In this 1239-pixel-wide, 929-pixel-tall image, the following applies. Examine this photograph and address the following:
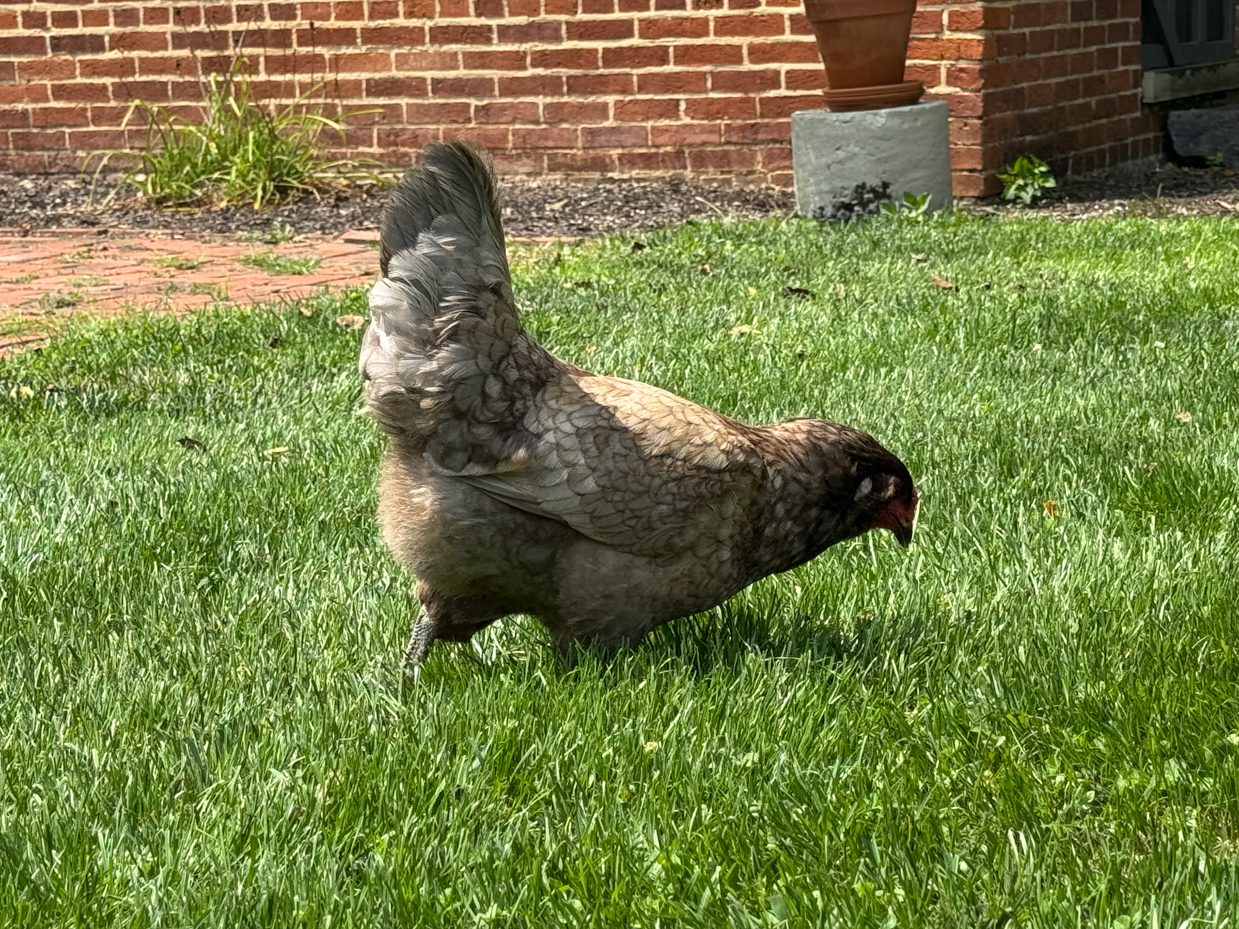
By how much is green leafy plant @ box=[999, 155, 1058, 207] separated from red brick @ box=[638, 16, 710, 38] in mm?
2204

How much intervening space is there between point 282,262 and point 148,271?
0.70 meters

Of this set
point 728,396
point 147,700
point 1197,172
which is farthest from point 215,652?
point 1197,172

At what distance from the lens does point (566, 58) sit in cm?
1079

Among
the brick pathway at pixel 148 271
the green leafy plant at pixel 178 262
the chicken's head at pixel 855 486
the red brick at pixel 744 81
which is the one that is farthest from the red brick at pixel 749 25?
the chicken's head at pixel 855 486

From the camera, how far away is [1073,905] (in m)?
2.31

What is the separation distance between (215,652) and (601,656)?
2.81ft

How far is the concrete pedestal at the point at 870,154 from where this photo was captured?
922 cm

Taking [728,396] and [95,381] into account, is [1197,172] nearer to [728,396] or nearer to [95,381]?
[728,396]

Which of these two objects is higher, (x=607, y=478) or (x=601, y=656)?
(x=607, y=478)

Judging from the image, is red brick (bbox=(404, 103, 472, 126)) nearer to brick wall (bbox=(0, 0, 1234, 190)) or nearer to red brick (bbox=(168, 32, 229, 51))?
brick wall (bbox=(0, 0, 1234, 190))

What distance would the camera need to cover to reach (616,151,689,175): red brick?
1076 cm

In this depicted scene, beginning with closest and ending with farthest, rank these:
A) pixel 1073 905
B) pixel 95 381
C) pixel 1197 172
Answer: pixel 1073 905, pixel 95 381, pixel 1197 172

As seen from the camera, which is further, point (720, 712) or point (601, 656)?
point (601, 656)

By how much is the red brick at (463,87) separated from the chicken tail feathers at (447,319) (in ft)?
26.7
